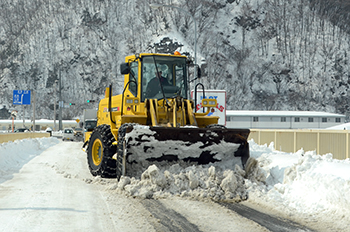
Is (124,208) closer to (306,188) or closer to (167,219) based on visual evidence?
(167,219)

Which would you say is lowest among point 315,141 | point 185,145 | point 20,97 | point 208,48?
point 315,141

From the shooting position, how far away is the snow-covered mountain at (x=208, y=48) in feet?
272

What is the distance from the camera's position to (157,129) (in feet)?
26.0

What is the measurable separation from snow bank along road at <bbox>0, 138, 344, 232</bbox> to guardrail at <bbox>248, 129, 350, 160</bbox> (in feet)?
27.7

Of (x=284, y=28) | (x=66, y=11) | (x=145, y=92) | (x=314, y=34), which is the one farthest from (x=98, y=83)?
(x=145, y=92)

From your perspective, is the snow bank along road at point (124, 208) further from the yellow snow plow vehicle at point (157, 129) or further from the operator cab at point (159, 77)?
the operator cab at point (159, 77)

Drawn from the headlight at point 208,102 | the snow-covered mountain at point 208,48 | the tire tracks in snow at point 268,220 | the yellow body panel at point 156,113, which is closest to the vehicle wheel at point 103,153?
the yellow body panel at point 156,113

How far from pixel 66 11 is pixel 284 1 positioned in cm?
5597

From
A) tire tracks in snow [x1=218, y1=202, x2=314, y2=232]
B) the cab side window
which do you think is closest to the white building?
the cab side window

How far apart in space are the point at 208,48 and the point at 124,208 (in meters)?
83.6

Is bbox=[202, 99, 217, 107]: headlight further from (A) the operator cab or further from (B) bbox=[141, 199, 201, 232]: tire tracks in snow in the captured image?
(B) bbox=[141, 199, 201, 232]: tire tracks in snow

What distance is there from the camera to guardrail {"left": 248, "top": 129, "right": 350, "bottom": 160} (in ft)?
46.4

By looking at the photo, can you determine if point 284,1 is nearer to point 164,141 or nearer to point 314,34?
point 314,34

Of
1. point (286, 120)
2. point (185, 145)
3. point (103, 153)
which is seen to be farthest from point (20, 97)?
point (286, 120)
